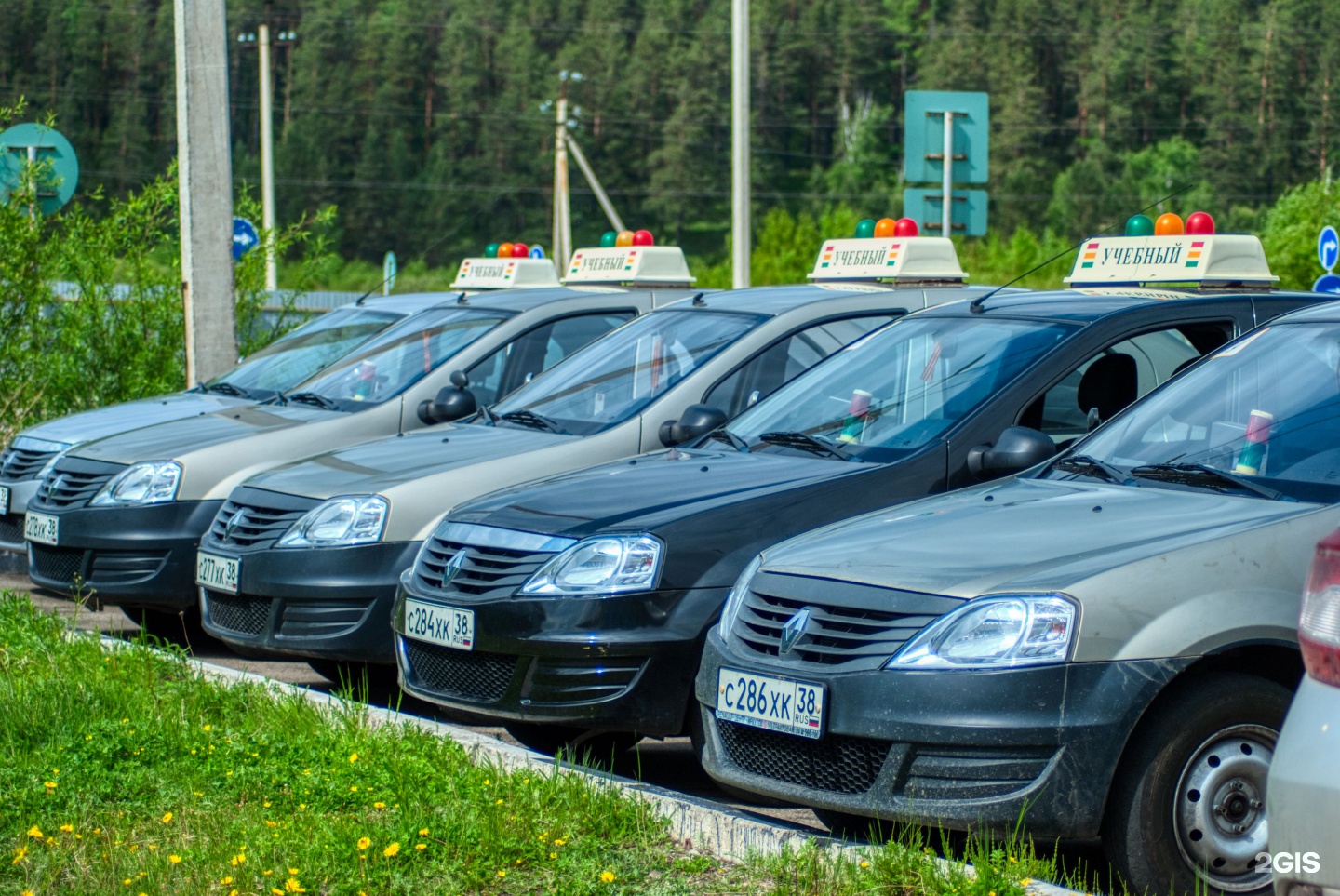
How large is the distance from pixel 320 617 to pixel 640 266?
152 inches

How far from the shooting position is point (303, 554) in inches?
268

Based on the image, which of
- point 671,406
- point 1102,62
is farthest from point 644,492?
point 1102,62

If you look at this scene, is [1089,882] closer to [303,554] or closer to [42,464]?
[303,554]

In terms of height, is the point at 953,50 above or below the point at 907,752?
above

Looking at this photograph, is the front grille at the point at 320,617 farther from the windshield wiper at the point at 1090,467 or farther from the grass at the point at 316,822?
the windshield wiper at the point at 1090,467

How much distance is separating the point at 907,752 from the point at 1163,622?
0.67 metres

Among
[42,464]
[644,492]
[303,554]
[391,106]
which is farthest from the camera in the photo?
[391,106]

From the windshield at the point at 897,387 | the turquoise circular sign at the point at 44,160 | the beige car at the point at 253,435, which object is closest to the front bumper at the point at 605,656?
the windshield at the point at 897,387

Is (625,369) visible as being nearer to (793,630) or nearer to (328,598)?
(328,598)

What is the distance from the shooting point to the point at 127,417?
9945 millimetres

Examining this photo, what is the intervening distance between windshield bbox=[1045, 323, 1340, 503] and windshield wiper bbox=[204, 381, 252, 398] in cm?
638

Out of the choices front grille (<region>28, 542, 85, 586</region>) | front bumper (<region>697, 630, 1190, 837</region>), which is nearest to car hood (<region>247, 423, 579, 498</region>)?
front grille (<region>28, 542, 85, 586</region>)

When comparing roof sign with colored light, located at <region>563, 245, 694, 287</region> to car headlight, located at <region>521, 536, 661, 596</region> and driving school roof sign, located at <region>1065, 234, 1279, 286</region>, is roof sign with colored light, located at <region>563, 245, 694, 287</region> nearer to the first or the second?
driving school roof sign, located at <region>1065, 234, 1279, 286</region>

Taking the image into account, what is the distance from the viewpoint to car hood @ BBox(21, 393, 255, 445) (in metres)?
9.63
